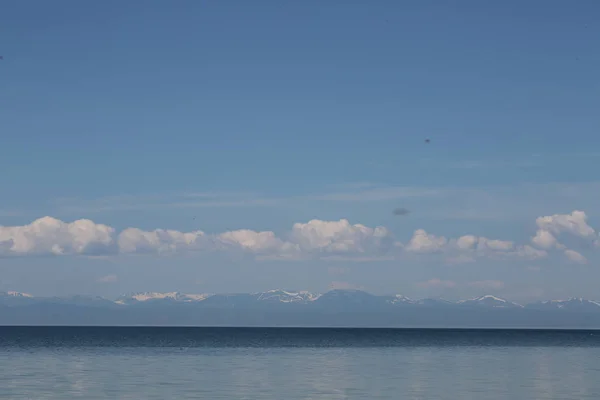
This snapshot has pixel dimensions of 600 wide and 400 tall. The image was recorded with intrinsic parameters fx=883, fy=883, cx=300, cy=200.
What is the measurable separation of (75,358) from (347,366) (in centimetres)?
3003

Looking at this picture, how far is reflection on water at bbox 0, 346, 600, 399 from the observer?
177 ft

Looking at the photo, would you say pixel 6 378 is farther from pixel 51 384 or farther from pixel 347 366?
pixel 347 366

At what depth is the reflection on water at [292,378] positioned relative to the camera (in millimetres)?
53906

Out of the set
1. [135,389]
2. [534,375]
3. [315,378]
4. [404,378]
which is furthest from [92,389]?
[534,375]

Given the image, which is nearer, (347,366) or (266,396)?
(266,396)

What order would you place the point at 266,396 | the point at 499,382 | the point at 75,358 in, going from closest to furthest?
1. the point at 266,396
2. the point at 499,382
3. the point at 75,358

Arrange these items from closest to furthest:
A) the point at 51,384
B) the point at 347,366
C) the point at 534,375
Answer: the point at 51,384, the point at 534,375, the point at 347,366

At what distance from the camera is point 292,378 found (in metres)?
65.8

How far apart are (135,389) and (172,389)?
233 cm

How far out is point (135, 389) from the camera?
→ 2184 inches

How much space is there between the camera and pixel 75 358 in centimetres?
9175

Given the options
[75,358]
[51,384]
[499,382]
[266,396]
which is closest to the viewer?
[266,396]

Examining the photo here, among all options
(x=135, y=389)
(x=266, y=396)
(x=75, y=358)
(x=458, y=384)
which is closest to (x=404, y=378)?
(x=458, y=384)

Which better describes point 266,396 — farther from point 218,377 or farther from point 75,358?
point 75,358
